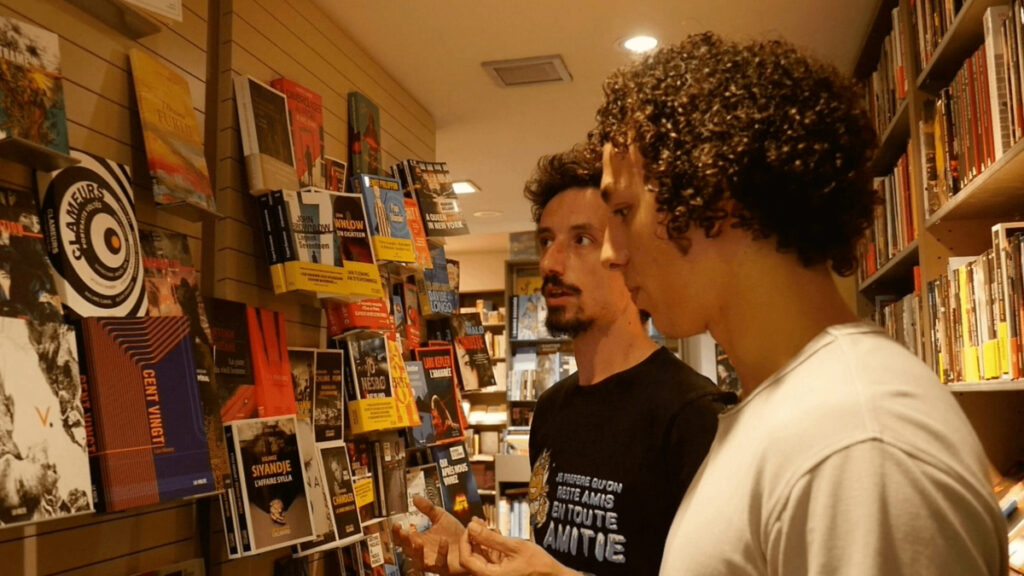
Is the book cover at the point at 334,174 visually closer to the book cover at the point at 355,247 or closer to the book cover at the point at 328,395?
the book cover at the point at 355,247

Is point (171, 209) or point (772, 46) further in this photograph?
point (171, 209)

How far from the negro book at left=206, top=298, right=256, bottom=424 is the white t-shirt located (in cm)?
154

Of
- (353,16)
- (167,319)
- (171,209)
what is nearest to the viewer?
(167,319)

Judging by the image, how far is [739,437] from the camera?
735 mm

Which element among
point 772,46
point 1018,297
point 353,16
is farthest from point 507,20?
point 772,46

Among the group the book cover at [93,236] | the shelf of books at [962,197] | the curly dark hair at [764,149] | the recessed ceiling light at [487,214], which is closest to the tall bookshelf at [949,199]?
the shelf of books at [962,197]

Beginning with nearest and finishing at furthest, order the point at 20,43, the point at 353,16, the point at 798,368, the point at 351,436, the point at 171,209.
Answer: the point at 798,368 < the point at 20,43 < the point at 171,209 < the point at 351,436 < the point at 353,16

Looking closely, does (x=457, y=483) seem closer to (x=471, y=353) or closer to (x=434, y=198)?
(x=471, y=353)

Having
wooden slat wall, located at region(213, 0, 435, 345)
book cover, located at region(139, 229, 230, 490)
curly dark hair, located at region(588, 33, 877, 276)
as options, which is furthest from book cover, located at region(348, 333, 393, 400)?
curly dark hair, located at region(588, 33, 877, 276)

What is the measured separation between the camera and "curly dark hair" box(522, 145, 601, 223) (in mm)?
1882

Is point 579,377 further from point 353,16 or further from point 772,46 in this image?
point 353,16

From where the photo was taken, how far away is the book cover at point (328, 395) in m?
2.39

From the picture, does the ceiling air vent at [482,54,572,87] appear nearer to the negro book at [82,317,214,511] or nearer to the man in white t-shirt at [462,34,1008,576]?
the negro book at [82,317,214,511]

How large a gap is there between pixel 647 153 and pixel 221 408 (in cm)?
149
